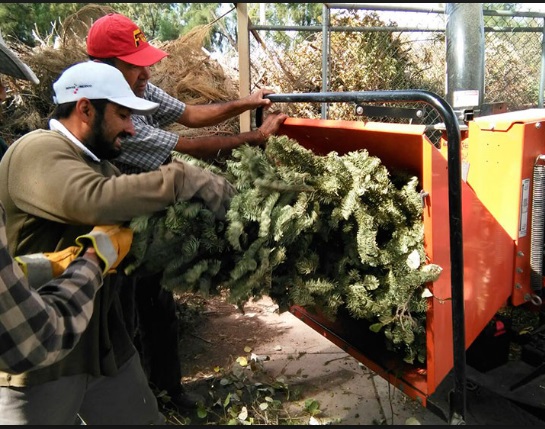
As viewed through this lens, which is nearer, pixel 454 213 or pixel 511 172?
pixel 454 213

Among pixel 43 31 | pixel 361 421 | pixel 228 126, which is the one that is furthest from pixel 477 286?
pixel 43 31

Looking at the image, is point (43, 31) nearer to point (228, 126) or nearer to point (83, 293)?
point (228, 126)

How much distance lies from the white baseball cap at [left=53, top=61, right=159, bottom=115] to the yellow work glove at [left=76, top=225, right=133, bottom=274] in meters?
0.52

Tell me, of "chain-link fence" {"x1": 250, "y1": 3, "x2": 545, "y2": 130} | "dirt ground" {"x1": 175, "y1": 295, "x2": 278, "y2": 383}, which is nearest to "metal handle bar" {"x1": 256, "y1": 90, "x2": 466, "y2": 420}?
"dirt ground" {"x1": 175, "y1": 295, "x2": 278, "y2": 383}

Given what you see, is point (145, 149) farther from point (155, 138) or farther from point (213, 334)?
point (213, 334)

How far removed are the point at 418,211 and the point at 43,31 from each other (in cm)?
899

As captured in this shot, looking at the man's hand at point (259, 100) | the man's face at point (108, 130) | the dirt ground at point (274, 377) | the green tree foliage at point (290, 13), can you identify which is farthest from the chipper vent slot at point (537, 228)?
the green tree foliage at point (290, 13)

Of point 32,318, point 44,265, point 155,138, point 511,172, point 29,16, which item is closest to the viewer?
point 32,318

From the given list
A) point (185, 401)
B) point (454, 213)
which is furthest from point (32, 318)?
point (185, 401)

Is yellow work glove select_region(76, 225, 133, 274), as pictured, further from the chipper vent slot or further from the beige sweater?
the chipper vent slot

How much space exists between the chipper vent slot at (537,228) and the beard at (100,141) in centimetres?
194

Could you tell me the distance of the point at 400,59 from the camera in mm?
6402

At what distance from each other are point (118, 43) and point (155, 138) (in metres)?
0.60

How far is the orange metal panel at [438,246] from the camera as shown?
1.99 meters
